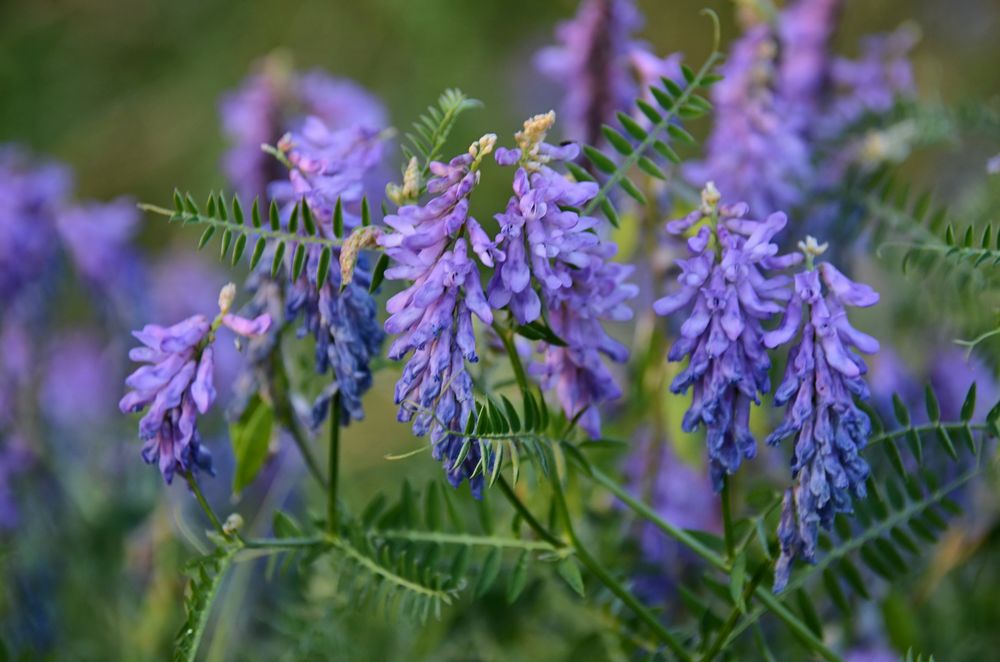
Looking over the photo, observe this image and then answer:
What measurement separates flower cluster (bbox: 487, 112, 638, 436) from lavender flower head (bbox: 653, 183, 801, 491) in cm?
6

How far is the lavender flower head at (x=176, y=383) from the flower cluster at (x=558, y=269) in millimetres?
196

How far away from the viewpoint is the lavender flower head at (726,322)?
82cm

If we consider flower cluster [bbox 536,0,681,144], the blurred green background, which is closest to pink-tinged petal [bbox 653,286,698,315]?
flower cluster [bbox 536,0,681,144]

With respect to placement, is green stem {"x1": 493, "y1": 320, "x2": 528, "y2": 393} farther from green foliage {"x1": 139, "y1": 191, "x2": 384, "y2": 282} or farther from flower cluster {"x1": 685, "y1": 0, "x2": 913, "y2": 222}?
flower cluster {"x1": 685, "y1": 0, "x2": 913, "y2": 222}

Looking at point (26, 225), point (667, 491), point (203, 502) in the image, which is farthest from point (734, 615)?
point (26, 225)

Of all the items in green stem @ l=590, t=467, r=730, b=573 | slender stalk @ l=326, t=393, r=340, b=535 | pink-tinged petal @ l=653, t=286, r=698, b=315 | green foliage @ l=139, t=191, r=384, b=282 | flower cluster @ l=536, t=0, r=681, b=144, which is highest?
flower cluster @ l=536, t=0, r=681, b=144

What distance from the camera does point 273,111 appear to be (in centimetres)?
157

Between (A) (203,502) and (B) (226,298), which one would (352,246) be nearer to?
(B) (226,298)

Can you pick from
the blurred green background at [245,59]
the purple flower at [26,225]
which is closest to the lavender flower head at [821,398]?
the purple flower at [26,225]

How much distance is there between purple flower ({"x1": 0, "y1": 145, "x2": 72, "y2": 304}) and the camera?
152cm

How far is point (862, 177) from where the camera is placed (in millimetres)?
1380

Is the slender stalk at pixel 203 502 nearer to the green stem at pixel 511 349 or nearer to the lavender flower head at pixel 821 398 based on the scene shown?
the green stem at pixel 511 349

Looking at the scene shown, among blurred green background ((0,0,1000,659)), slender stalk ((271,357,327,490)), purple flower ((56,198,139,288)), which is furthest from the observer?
blurred green background ((0,0,1000,659))

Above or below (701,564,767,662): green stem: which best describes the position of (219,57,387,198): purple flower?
above
